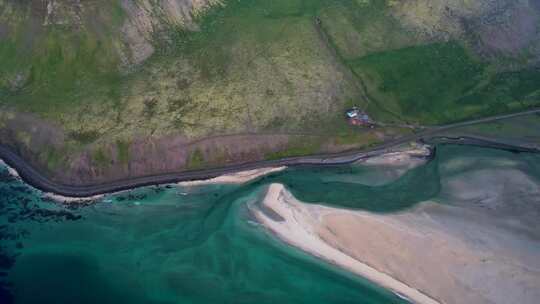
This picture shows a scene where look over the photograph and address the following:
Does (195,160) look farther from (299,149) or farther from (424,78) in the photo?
(424,78)

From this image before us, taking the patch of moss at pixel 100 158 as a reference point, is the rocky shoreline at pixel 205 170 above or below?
below

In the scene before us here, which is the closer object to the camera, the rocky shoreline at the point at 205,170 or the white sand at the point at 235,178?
the rocky shoreline at the point at 205,170

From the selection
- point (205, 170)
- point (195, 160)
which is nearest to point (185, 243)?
point (205, 170)

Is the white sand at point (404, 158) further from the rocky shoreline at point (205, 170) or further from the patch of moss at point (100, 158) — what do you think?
the patch of moss at point (100, 158)

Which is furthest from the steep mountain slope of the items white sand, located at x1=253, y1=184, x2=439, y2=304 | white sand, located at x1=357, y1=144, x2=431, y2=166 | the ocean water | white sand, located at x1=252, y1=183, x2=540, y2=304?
white sand, located at x1=252, y1=183, x2=540, y2=304

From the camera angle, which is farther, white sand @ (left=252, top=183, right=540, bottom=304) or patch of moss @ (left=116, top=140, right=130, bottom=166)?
patch of moss @ (left=116, top=140, right=130, bottom=166)

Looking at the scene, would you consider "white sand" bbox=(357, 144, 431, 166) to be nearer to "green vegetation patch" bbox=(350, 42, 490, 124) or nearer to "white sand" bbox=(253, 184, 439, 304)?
→ "green vegetation patch" bbox=(350, 42, 490, 124)

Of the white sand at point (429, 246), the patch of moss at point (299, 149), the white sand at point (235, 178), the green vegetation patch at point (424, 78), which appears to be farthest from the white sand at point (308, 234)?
the green vegetation patch at point (424, 78)

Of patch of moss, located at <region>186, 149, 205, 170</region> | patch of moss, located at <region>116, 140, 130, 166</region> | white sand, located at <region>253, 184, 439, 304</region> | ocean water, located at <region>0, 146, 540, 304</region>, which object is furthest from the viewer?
patch of moss, located at <region>186, 149, 205, 170</region>
